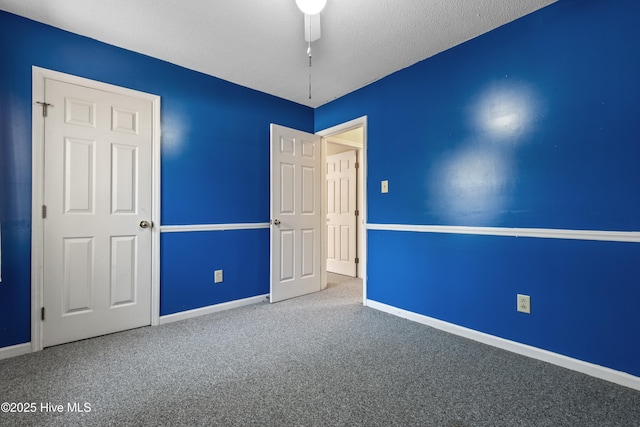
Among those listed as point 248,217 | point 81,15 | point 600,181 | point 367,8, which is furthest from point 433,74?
point 81,15

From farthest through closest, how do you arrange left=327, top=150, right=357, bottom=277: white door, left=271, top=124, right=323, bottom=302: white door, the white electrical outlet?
left=327, top=150, right=357, bottom=277: white door → left=271, top=124, right=323, bottom=302: white door → the white electrical outlet

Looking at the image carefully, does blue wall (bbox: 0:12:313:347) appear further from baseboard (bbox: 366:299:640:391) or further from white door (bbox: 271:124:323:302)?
baseboard (bbox: 366:299:640:391)

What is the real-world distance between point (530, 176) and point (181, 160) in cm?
285

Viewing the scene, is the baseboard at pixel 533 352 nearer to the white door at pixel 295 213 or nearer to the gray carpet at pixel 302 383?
the gray carpet at pixel 302 383

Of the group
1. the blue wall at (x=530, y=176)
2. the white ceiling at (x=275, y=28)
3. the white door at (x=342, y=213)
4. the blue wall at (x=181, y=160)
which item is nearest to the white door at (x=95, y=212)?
the blue wall at (x=181, y=160)

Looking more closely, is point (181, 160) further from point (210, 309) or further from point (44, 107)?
point (210, 309)

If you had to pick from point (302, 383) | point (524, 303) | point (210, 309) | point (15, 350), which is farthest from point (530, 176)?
point (15, 350)

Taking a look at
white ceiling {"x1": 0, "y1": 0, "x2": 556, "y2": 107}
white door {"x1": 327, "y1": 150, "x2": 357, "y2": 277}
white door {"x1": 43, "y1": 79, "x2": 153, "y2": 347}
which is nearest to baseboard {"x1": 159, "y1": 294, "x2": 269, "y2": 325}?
white door {"x1": 43, "y1": 79, "x2": 153, "y2": 347}

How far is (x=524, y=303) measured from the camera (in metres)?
2.01

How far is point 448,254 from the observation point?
243cm

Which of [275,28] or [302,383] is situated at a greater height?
[275,28]

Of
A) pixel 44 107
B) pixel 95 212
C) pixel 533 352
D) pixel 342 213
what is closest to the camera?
pixel 533 352

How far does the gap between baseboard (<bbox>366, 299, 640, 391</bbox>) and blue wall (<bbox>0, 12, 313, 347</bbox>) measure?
175 cm

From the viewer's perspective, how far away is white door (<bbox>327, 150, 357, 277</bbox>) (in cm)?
458
